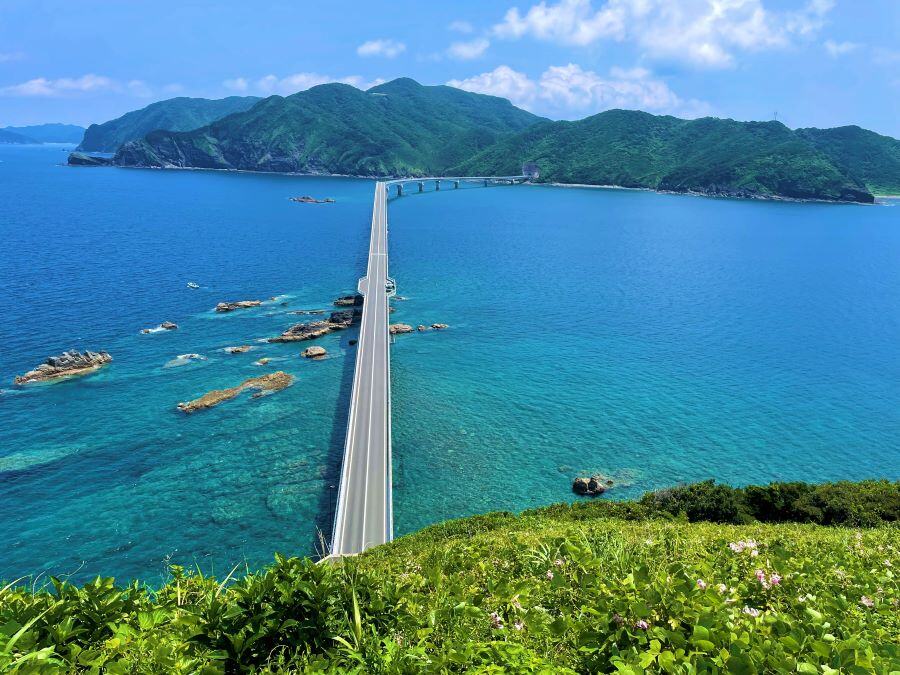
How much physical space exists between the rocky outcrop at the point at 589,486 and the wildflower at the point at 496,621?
33932mm

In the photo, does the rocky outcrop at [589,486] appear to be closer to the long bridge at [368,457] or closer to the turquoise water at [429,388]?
the turquoise water at [429,388]

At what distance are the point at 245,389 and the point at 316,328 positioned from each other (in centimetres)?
1809

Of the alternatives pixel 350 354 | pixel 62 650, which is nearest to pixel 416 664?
pixel 62 650

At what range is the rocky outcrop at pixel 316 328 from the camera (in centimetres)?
6588

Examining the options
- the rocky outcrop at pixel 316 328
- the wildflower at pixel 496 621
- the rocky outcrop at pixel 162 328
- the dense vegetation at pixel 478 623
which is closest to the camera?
the dense vegetation at pixel 478 623

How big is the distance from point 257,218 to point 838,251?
165345 mm

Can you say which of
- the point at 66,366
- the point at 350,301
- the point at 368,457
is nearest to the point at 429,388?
the point at 368,457

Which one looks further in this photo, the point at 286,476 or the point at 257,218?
the point at 257,218

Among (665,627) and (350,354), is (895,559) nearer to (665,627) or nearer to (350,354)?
(665,627)

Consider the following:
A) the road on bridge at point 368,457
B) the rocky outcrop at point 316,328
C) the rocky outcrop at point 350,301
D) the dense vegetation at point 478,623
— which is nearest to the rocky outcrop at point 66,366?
the rocky outcrop at point 316,328

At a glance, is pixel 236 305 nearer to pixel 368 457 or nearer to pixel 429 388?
pixel 429 388

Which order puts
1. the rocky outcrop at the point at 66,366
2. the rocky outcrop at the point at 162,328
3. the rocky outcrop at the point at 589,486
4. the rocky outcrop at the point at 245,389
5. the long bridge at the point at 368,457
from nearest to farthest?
the long bridge at the point at 368,457
the rocky outcrop at the point at 589,486
the rocky outcrop at the point at 245,389
the rocky outcrop at the point at 66,366
the rocky outcrop at the point at 162,328

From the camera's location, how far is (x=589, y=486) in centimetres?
3891

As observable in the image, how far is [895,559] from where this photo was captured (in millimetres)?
11641
